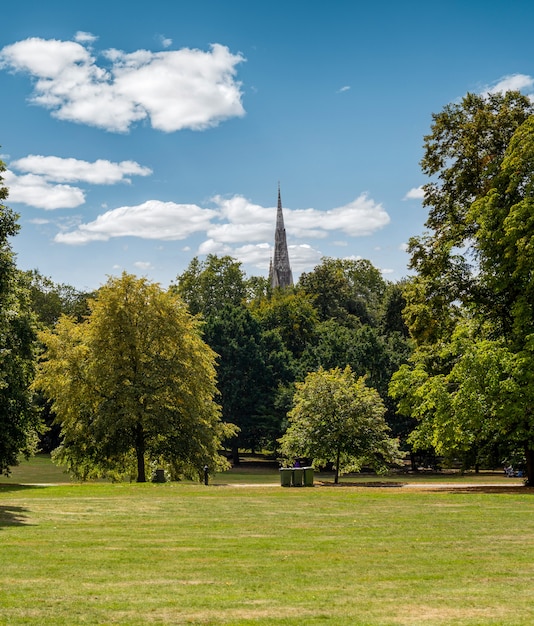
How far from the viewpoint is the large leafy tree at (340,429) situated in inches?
1517

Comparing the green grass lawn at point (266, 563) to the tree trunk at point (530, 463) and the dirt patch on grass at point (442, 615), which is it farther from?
the tree trunk at point (530, 463)

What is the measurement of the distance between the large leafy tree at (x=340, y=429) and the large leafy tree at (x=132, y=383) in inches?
198

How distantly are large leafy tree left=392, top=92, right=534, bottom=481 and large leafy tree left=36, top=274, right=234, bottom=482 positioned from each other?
35.6 feet

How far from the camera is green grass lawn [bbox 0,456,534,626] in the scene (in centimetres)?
955

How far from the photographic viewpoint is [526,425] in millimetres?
30219

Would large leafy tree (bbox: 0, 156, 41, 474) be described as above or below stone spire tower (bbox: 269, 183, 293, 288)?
below

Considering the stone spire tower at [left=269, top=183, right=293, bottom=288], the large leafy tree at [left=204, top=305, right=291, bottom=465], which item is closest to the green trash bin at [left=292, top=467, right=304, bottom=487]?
the large leafy tree at [left=204, top=305, right=291, bottom=465]

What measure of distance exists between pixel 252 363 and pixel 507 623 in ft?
215

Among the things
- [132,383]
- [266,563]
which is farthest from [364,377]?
[266,563]

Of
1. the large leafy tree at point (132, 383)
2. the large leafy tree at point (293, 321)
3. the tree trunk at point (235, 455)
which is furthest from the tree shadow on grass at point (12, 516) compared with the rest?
the large leafy tree at point (293, 321)

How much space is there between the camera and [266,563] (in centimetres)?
1298

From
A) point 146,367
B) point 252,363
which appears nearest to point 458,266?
point 146,367

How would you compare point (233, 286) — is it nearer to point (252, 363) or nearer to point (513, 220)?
point (252, 363)

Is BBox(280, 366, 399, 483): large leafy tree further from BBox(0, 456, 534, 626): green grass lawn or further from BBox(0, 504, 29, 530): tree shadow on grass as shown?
BBox(0, 504, 29, 530): tree shadow on grass
